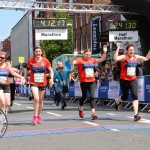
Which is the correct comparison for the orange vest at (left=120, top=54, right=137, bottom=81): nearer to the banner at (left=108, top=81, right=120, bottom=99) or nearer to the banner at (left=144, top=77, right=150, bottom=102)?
the banner at (left=144, top=77, right=150, bottom=102)

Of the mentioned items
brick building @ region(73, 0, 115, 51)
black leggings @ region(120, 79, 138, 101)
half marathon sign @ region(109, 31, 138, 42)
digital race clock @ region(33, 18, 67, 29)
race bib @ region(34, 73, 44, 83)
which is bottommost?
black leggings @ region(120, 79, 138, 101)

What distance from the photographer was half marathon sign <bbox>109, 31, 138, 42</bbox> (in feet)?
64.5

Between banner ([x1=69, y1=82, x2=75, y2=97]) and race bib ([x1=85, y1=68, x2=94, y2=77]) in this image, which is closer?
race bib ([x1=85, y1=68, x2=94, y2=77])

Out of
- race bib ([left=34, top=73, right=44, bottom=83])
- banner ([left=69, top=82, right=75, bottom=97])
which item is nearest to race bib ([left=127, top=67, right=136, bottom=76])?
race bib ([left=34, top=73, right=44, bottom=83])

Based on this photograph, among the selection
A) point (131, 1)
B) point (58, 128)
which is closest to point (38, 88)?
point (58, 128)

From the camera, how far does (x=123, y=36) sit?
65.0 feet

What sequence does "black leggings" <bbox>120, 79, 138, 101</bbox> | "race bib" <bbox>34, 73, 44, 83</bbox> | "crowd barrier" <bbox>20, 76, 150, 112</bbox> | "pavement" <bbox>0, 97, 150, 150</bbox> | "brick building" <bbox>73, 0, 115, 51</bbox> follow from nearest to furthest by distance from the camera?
"pavement" <bbox>0, 97, 150, 150</bbox>, "race bib" <bbox>34, 73, 44, 83</bbox>, "black leggings" <bbox>120, 79, 138, 101</bbox>, "crowd barrier" <bbox>20, 76, 150, 112</bbox>, "brick building" <bbox>73, 0, 115, 51</bbox>

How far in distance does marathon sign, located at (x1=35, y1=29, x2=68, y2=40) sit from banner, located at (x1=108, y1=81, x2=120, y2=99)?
14.7 ft

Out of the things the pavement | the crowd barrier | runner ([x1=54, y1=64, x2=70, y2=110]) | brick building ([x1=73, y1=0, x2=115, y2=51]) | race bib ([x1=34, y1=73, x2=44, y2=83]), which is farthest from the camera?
brick building ([x1=73, y1=0, x2=115, y2=51])

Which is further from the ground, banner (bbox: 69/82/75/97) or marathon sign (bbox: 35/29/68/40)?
marathon sign (bbox: 35/29/68/40)

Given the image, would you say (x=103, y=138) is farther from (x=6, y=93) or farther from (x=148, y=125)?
(x=6, y=93)

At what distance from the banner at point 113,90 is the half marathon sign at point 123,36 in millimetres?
3702

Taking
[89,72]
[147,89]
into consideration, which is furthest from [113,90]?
[89,72]

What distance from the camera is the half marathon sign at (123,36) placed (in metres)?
19.7
